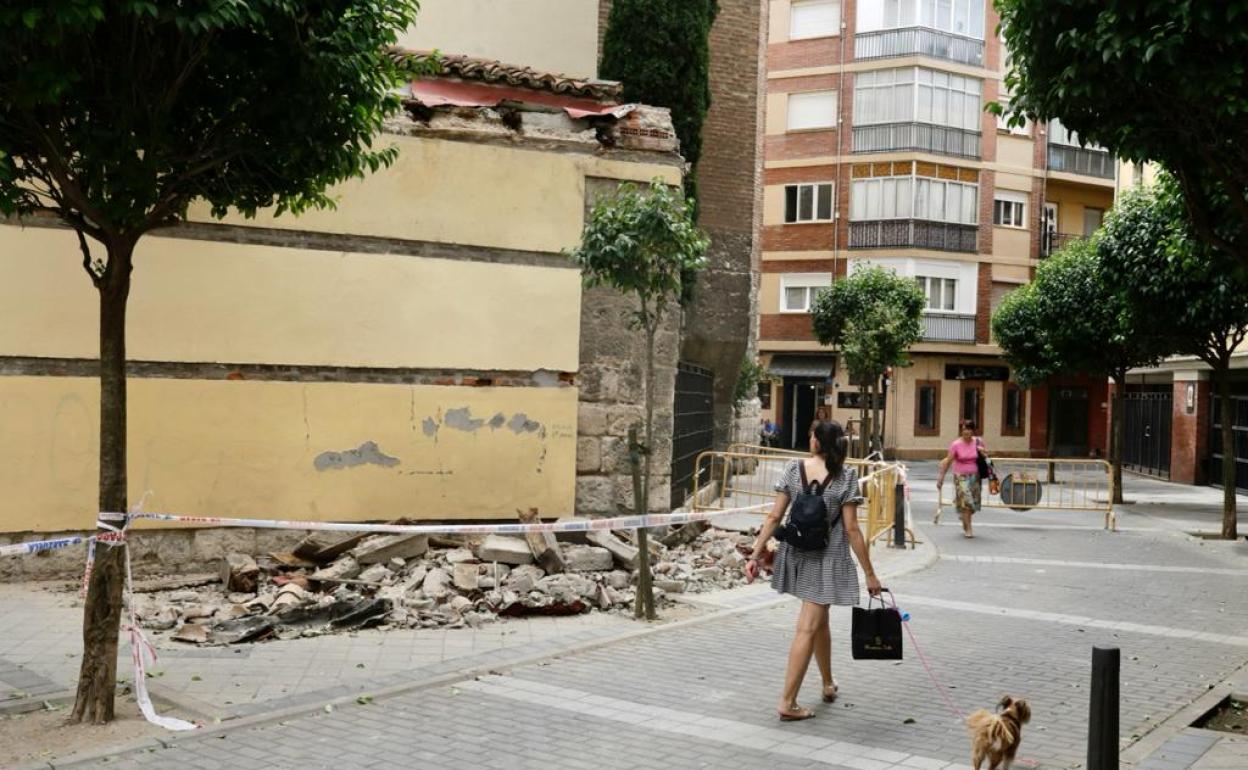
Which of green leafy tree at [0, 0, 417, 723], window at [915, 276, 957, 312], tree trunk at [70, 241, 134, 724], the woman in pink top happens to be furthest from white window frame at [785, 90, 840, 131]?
tree trunk at [70, 241, 134, 724]

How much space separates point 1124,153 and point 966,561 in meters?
6.92

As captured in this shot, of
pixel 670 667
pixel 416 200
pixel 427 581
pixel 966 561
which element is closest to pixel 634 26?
pixel 416 200

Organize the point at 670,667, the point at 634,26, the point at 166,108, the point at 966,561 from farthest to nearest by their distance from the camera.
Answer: the point at 634,26, the point at 966,561, the point at 670,667, the point at 166,108

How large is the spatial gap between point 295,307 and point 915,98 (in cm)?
3446

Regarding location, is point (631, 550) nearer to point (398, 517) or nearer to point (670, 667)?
point (398, 517)

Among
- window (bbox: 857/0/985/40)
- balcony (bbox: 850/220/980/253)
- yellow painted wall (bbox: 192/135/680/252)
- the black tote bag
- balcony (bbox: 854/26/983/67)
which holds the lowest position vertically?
the black tote bag

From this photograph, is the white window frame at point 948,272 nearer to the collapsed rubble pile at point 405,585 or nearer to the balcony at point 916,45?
the balcony at point 916,45

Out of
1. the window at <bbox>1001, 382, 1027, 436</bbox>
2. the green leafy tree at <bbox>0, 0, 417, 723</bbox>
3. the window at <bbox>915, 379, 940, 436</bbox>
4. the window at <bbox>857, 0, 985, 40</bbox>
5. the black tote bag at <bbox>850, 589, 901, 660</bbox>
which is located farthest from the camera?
the window at <bbox>1001, 382, 1027, 436</bbox>

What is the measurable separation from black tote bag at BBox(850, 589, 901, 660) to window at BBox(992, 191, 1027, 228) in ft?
129

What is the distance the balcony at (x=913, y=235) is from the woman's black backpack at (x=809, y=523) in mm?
36039

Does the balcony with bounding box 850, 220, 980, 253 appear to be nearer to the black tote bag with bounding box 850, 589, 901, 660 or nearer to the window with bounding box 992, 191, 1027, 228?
the window with bounding box 992, 191, 1027, 228

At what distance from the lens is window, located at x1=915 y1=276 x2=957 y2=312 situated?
42.0 m

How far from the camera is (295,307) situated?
35.9 ft

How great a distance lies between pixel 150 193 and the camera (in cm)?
633
